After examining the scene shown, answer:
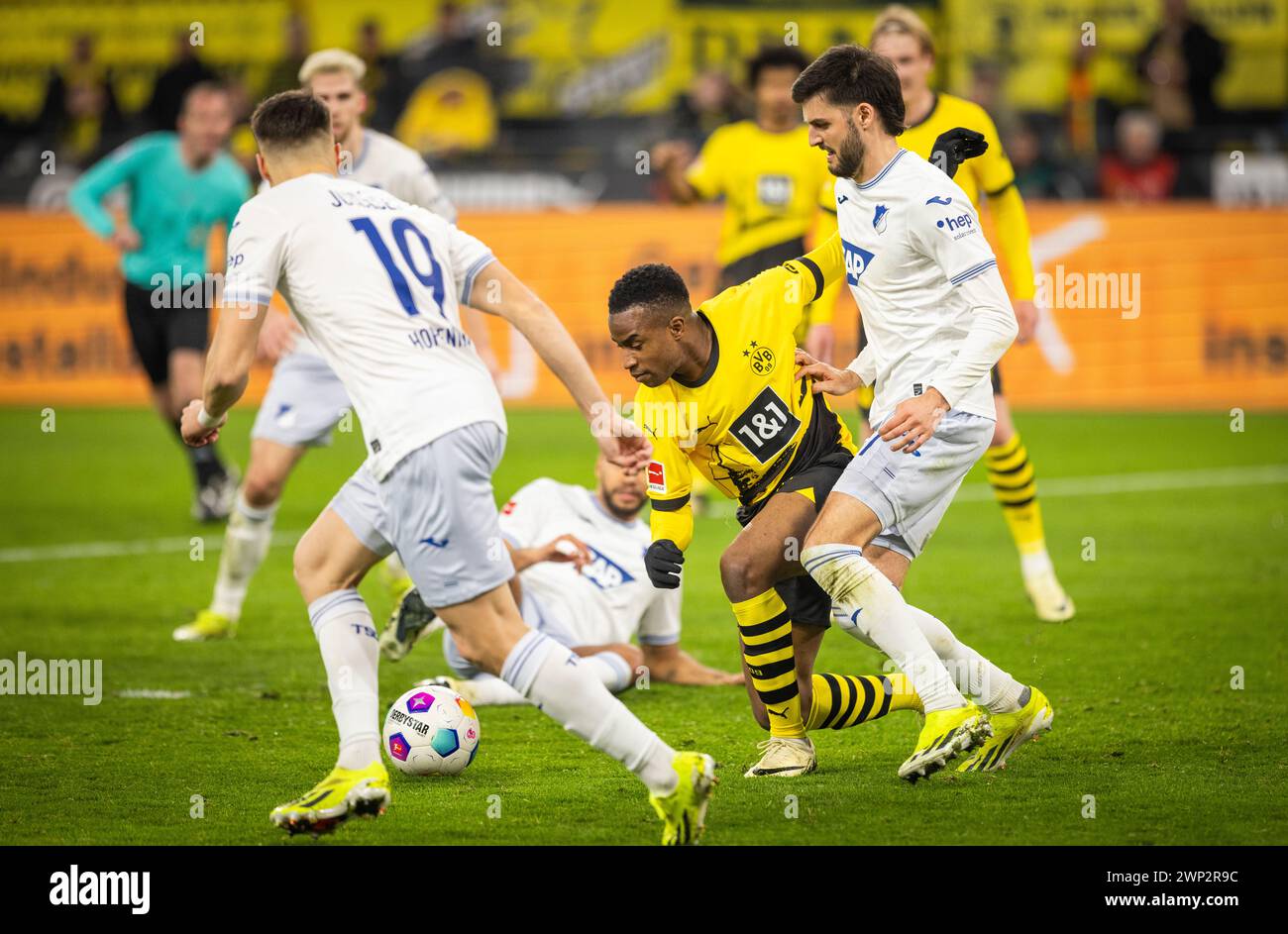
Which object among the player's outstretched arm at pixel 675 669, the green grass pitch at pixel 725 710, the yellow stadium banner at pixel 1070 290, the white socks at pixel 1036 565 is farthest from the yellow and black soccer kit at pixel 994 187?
the yellow stadium banner at pixel 1070 290

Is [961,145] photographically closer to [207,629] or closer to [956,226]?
[956,226]

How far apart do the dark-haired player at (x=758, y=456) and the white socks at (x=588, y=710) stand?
0.70 meters

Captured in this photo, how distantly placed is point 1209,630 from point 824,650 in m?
1.78

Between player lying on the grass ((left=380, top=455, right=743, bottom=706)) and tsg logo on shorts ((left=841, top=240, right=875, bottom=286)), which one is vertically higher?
tsg logo on shorts ((left=841, top=240, right=875, bottom=286))

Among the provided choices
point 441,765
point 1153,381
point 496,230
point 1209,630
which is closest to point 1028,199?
point 1153,381

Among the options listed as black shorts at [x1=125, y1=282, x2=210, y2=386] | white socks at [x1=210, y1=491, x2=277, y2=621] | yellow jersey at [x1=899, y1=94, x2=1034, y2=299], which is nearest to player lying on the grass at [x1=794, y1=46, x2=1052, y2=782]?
Result: yellow jersey at [x1=899, y1=94, x2=1034, y2=299]

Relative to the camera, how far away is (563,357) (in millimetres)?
4895

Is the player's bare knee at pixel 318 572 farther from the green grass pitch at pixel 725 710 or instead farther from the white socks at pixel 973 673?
the white socks at pixel 973 673

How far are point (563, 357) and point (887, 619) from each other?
1.25 m

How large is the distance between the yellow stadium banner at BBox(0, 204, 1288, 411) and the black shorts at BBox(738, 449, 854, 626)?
1007 centimetres

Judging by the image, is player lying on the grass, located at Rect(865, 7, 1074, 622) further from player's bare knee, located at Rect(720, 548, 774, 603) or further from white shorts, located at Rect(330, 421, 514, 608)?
white shorts, located at Rect(330, 421, 514, 608)

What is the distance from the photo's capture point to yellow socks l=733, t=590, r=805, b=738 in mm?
5484

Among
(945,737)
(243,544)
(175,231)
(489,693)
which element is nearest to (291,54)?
(175,231)

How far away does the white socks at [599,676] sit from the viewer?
22.2ft
